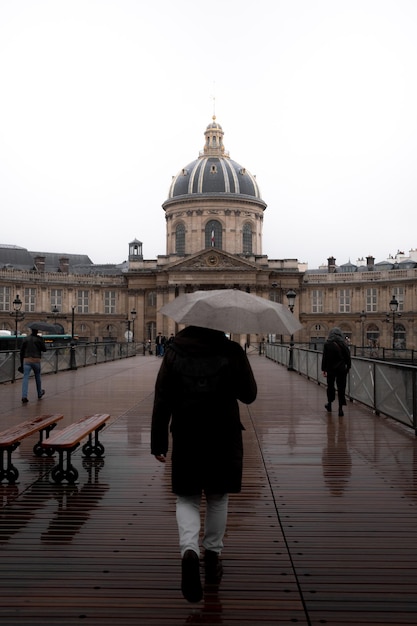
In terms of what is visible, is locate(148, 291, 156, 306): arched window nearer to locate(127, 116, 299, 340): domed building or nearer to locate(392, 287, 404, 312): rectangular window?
locate(127, 116, 299, 340): domed building

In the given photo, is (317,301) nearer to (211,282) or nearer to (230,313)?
(211,282)

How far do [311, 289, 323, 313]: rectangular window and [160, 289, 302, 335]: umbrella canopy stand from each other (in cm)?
7298

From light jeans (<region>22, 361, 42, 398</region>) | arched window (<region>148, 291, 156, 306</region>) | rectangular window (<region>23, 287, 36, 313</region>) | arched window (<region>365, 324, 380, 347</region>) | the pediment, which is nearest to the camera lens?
light jeans (<region>22, 361, 42, 398</region>)

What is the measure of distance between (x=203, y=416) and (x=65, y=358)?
2472 centimetres

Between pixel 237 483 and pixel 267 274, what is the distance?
69.5 metres

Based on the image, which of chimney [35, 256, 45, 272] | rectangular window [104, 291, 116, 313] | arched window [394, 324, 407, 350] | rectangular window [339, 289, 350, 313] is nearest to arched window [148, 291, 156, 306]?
rectangular window [104, 291, 116, 313]

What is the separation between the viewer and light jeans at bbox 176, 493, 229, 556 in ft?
14.9

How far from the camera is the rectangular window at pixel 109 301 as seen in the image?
79.2m

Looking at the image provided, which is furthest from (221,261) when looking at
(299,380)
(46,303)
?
(299,380)

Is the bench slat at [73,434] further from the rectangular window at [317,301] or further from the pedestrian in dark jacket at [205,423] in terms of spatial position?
the rectangular window at [317,301]

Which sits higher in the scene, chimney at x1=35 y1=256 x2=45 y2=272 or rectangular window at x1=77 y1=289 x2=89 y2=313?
chimney at x1=35 y1=256 x2=45 y2=272

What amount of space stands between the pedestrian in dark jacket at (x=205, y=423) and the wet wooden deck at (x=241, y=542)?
0.48 metres

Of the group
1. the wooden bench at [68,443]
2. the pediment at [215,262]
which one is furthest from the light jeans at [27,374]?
the pediment at [215,262]

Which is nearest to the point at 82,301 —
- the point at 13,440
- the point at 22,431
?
the point at 22,431
